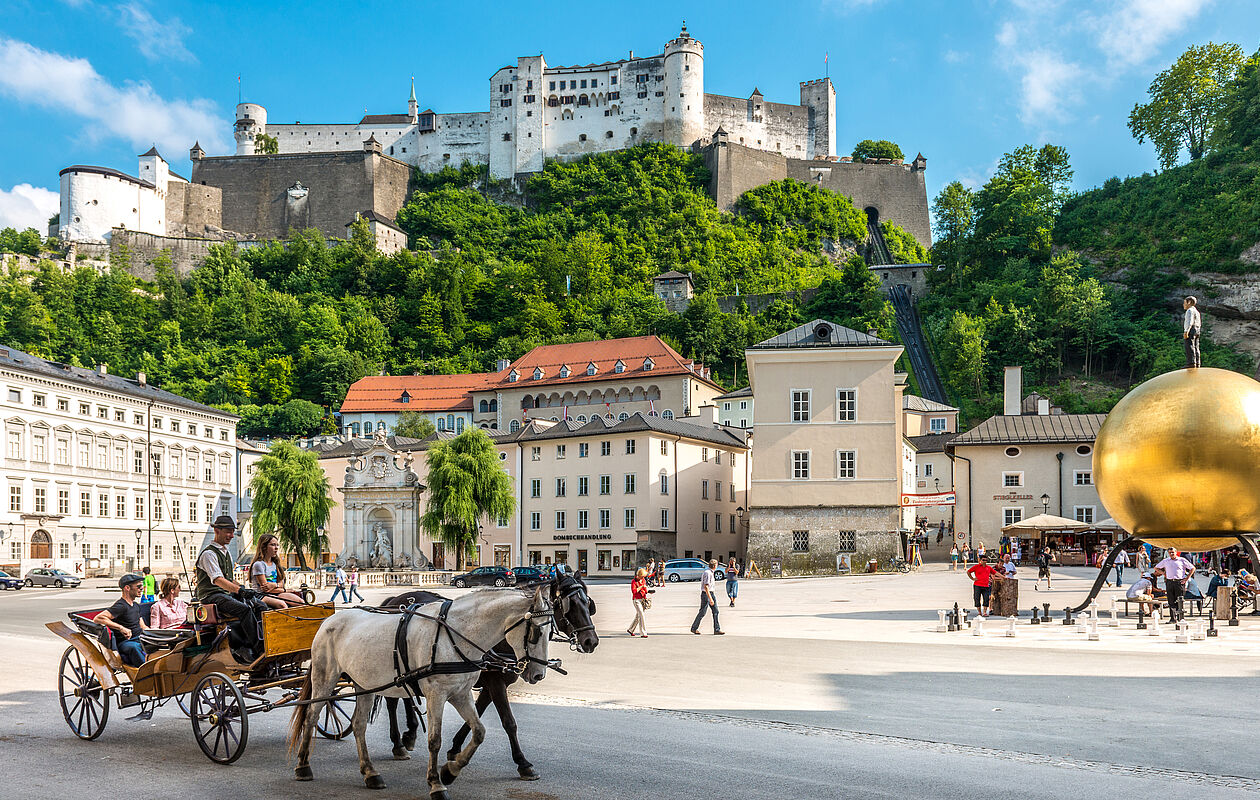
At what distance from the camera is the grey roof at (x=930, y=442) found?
65938 mm

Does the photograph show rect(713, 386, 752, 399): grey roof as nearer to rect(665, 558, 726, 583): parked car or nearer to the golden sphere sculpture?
rect(665, 558, 726, 583): parked car

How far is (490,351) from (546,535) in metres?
50.3

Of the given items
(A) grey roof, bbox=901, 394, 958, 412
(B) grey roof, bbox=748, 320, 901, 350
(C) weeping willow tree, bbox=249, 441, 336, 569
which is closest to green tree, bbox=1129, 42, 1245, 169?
(A) grey roof, bbox=901, 394, 958, 412

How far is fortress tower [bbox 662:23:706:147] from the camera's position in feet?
424

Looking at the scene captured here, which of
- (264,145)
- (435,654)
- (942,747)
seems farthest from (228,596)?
(264,145)

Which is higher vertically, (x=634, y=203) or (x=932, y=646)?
(x=634, y=203)

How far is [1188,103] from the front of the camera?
95000 mm

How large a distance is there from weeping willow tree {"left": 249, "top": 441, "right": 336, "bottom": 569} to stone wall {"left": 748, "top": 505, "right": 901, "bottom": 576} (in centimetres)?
2383

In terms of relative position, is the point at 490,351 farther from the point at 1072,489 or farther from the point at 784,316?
the point at 1072,489

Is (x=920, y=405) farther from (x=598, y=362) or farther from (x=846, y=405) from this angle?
(x=846, y=405)

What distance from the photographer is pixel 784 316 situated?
102 m

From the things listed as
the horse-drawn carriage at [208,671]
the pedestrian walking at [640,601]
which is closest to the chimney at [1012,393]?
the pedestrian walking at [640,601]

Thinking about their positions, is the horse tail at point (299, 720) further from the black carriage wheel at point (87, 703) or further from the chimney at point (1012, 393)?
the chimney at point (1012, 393)

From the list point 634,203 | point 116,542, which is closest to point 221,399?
point 116,542
